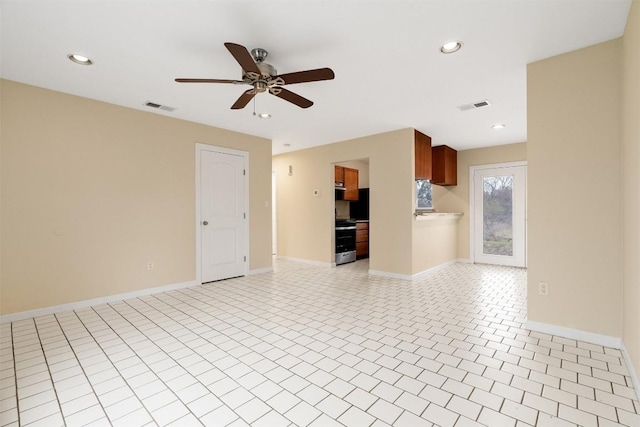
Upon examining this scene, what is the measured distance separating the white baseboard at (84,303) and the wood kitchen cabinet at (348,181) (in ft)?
12.2

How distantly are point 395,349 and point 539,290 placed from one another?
4.95ft

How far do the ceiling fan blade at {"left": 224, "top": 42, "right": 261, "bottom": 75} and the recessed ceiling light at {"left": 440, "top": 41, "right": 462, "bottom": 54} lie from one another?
1.56 meters

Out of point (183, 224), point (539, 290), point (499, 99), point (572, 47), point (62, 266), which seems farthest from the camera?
point (183, 224)

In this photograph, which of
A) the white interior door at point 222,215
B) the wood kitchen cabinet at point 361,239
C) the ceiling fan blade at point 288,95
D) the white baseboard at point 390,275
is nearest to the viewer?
the ceiling fan blade at point 288,95

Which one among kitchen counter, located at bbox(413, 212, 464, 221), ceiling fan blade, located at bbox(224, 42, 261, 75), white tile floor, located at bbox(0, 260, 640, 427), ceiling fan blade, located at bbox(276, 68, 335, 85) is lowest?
white tile floor, located at bbox(0, 260, 640, 427)

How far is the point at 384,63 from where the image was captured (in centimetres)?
265

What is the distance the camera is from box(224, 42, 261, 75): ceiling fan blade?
6.05 feet

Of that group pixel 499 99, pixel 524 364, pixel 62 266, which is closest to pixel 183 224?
pixel 62 266

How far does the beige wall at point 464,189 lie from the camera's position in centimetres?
591

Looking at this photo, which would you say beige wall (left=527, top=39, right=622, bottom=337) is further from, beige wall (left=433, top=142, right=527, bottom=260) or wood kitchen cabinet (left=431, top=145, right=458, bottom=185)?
beige wall (left=433, top=142, right=527, bottom=260)

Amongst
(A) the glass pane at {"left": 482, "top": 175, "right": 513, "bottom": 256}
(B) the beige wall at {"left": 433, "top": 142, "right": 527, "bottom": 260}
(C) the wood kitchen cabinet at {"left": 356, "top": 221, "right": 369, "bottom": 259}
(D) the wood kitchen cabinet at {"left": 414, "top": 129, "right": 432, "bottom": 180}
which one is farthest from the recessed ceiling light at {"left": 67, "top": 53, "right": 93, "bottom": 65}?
(A) the glass pane at {"left": 482, "top": 175, "right": 513, "bottom": 256}

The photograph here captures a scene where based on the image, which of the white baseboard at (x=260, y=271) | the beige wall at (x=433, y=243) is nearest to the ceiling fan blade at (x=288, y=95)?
the beige wall at (x=433, y=243)

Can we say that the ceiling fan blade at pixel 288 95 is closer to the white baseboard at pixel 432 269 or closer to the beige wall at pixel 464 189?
the white baseboard at pixel 432 269

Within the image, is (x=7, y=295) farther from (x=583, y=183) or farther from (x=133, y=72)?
(x=583, y=183)
